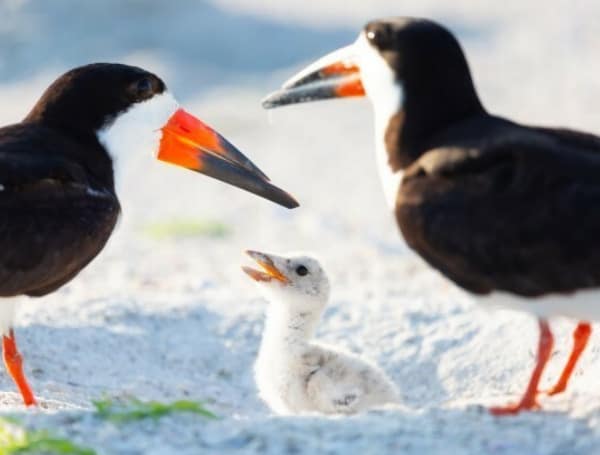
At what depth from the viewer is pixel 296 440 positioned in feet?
16.7

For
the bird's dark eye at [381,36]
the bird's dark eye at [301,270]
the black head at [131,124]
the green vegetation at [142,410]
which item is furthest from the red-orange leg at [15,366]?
the bird's dark eye at [381,36]

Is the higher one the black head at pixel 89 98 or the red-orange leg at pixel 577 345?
the black head at pixel 89 98

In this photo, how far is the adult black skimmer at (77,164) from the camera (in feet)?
19.8

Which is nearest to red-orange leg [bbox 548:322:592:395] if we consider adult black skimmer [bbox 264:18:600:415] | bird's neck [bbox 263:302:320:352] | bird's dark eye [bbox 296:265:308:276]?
adult black skimmer [bbox 264:18:600:415]

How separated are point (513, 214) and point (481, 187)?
146 mm

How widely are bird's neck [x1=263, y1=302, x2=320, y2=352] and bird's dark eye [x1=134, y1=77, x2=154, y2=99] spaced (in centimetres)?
114

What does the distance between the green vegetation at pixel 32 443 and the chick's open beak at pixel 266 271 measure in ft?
6.73

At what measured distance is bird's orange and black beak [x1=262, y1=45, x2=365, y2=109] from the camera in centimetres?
591

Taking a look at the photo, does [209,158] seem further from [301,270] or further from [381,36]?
[381,36]

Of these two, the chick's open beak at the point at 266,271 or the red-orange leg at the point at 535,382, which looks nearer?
the red-orange leg at the point at 535,382

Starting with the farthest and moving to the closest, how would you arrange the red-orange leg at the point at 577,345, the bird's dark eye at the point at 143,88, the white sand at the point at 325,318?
1. the bird's dark eye at the point at 143,88
2. the red-orange leg at the point at 577,345
3. the white sand at the point at 325,318

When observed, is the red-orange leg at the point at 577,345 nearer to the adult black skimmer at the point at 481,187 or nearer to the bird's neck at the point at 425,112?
the adult black skimmer at the point at 481,187

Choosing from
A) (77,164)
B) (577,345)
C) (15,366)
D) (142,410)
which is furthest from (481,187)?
(15,366)

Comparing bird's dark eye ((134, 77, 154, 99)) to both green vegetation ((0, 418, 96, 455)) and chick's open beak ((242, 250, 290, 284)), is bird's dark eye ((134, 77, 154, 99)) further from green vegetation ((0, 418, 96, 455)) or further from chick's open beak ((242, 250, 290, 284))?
green vegetation ((0, 418, 96, 455))
